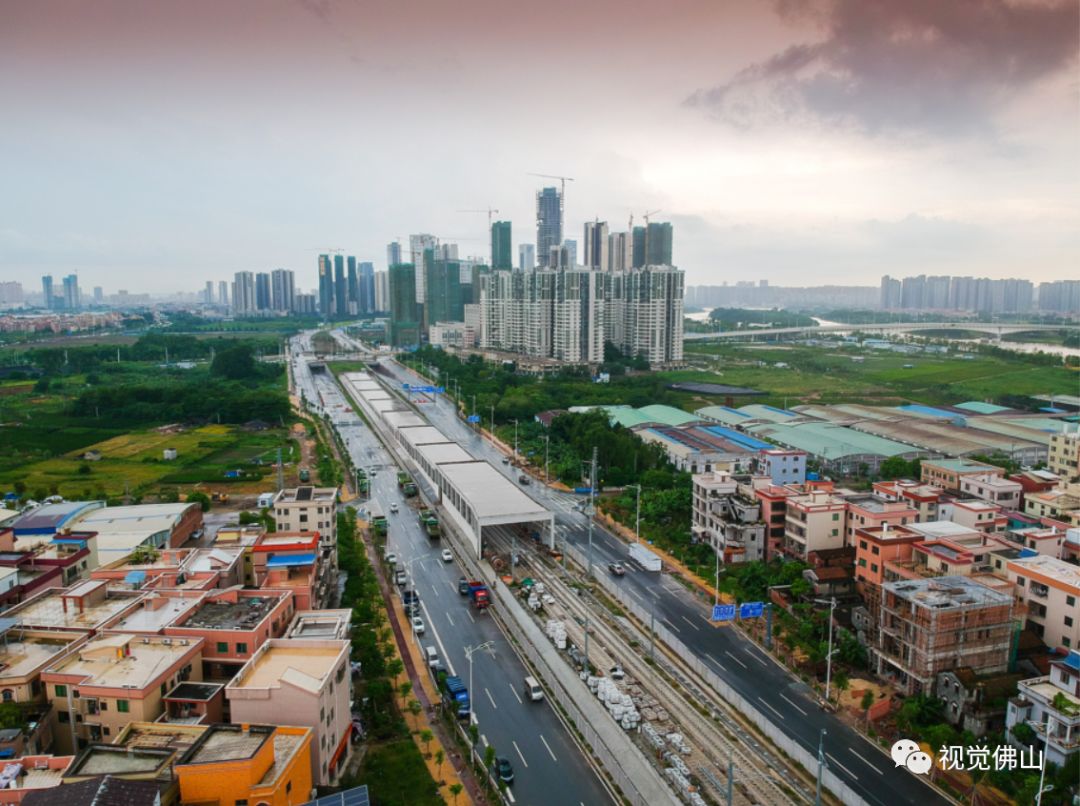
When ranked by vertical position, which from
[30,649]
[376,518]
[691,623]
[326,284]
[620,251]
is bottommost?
[691,623]

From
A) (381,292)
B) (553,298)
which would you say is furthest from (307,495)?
(381,292)

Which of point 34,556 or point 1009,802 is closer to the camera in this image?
point 1009,802

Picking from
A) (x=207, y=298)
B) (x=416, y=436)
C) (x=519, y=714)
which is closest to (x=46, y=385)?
(x=416, y=436)

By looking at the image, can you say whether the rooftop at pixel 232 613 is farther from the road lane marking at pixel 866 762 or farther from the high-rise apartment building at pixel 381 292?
the high-rise apartment building at pixel 381 292

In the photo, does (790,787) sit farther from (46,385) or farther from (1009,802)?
(46,385)

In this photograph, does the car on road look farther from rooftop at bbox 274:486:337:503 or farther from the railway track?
rooftop at bbox 274:486:337:503

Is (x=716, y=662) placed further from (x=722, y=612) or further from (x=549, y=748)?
(x=549, y=748)
